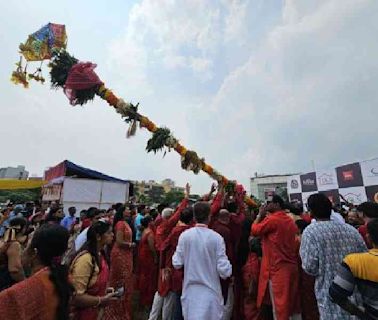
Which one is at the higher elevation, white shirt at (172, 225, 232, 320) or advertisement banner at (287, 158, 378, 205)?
advertisement banner at (287, 158, 378, 205)

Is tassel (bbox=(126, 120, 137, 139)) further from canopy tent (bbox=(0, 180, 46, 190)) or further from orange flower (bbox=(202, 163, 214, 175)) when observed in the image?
canopy tent (bbox=(0, 180, 46, 190))

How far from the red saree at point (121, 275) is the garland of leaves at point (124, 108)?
2400 mm

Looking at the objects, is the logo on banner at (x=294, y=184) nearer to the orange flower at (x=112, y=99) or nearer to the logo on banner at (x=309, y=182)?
the logo on banner at (x=309, y=182)

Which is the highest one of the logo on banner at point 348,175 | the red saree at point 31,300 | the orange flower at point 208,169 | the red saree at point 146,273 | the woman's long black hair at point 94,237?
the logo on banner at point 348,175

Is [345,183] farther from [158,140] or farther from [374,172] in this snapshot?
[158,140]

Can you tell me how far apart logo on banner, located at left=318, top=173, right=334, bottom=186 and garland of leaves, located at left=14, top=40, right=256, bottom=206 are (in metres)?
10.1

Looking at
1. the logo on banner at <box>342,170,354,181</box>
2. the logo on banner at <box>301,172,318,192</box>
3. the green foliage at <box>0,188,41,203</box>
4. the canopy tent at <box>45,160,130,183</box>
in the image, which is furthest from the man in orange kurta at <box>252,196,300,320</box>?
the green foliage at <box>0,188,41,203</box>

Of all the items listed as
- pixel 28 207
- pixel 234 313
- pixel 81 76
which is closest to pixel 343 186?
pixel 234 313

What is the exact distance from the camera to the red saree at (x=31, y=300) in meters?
1.43

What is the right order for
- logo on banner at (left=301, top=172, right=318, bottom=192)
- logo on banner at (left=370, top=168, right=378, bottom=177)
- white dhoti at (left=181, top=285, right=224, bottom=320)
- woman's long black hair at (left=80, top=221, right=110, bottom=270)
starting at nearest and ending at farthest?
woman's long black hair at (left=80, top=221, right=110, bottom=270) → white dhoti at (left=181, top=285, right=224, bottom=320) → logo on banner at (left=370, top=168, right=378, bottom=177) → logo on banner at (left=301, top=172, right=318, bottom=192)

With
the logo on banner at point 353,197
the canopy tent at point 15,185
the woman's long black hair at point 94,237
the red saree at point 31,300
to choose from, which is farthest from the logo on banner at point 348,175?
the canopy tent at point 15,185

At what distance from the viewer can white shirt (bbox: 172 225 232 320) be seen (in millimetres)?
3016

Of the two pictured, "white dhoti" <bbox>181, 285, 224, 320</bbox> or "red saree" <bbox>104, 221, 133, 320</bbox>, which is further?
"red saree" <bbox>104, 221, 133, 320</bbox>

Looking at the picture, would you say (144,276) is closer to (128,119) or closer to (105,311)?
(105,311)
